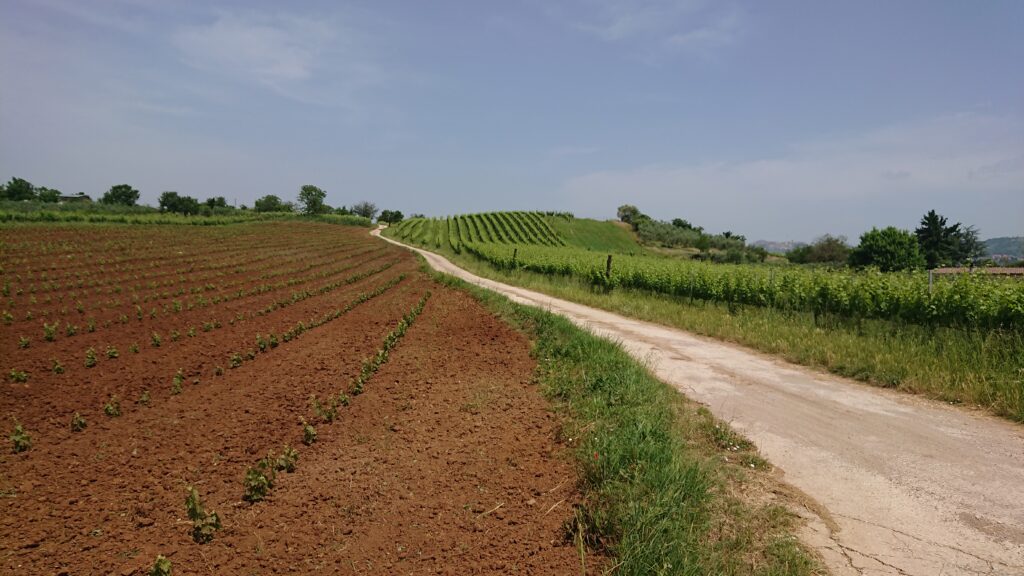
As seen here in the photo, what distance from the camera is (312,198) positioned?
5108 inches

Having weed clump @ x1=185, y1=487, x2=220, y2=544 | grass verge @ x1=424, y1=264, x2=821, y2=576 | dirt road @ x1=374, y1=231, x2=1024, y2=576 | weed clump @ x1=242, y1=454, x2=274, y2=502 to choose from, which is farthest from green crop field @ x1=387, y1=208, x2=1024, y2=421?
weed clump @ x1=185, y1=487, x2=220, y2=544

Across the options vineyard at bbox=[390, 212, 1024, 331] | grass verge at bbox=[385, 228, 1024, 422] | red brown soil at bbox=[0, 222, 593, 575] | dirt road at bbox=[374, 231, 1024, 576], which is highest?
vineyard at bbox=[390, 212, 1024, 331]

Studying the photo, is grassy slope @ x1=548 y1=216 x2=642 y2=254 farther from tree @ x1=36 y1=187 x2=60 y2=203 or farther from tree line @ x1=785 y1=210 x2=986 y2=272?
tree @ x1=36 y1=187 x2=60 y2=203

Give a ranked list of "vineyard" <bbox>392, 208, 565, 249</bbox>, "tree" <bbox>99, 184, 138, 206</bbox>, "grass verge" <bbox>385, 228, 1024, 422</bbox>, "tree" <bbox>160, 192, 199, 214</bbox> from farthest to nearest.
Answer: "tree" <bbox>99, 184, 138, 206</bbox>, "tree" <bbox>160, 192, 199, 214</bbox>, "vineyard" <bbox>392, 208, 565, 249</bbox>, "grass verge" <bbox>385, 228, 1024, 422</bbox>

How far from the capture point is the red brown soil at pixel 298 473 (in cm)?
339

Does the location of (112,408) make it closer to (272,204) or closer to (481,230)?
(481,230)

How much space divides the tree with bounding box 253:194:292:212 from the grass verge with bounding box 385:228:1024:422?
488ft

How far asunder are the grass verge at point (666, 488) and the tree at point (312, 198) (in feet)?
442

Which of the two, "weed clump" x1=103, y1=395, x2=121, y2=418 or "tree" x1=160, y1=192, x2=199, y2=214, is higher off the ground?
"tree" x1=160, y1=192, x2=199, y2=214

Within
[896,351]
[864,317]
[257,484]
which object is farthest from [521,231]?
[257,484]

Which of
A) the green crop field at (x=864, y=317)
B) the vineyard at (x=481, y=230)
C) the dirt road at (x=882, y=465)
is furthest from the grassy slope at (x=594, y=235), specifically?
the dirt road at (x=882, y=465)

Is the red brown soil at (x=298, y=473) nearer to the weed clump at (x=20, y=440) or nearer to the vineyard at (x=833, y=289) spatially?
the weed clump at (x=20, y=440)

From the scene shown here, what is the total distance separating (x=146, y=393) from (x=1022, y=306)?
1396cm

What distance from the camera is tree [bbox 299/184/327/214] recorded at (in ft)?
423
